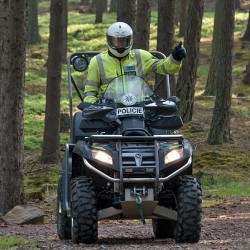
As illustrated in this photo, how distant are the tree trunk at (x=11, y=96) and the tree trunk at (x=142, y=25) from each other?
11010 millimetres

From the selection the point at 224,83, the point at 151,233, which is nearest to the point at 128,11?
the point at 224,83

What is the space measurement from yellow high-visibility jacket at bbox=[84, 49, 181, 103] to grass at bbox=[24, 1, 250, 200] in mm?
6836

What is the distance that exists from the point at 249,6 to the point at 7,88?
156ft

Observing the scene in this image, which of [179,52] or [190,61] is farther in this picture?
[190,61]

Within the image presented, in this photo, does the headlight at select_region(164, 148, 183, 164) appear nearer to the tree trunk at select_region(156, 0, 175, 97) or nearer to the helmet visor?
the helmet visor

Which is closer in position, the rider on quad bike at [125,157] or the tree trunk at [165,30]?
the rider on quad bike at [125,157]

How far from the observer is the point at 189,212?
31.2 feet

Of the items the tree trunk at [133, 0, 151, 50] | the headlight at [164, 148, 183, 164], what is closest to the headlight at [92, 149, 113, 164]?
the headlight at [164, 148, 183, 164]

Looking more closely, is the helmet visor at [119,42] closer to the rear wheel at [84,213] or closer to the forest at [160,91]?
the rear wheel at [84,213]

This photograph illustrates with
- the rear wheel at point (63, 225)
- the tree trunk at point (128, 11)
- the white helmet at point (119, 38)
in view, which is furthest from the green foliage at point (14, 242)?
the tree trunk at point (128, 11)

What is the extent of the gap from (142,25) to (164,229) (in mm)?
15221

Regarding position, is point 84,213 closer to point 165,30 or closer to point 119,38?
point 119,38

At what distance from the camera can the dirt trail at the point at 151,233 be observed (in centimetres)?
935

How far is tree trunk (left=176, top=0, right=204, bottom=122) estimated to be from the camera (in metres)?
26.2
